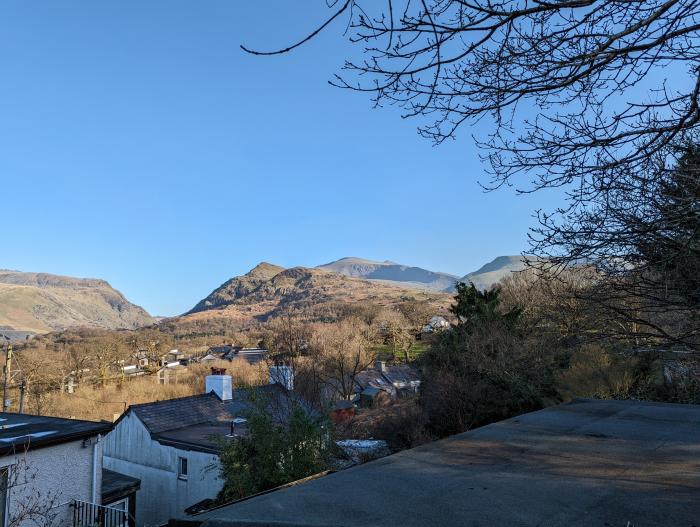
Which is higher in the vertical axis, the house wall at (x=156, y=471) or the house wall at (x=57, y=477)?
the house wall at (x=57, y=477)

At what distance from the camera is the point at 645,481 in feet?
13.1

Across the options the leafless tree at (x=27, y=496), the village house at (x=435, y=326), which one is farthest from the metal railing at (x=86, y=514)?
the village house at (x=435, y=326)

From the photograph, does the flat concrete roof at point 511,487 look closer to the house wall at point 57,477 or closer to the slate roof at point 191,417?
the house wall at point 57,477

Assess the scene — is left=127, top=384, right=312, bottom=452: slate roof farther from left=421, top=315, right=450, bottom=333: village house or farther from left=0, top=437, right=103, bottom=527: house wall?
left=421, top=315, right=450, bottom=333: village house

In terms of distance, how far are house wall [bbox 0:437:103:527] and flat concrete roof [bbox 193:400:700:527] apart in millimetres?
9044

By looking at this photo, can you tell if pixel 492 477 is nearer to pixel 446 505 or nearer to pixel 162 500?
pixel 446 505

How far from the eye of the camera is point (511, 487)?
3.79 metres

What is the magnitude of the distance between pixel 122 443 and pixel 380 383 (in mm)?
24802

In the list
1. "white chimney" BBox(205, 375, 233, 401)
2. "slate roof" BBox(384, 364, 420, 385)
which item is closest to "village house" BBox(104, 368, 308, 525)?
"white chimney" BBox(205, 375, 233, 401)

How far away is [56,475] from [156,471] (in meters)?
6.15

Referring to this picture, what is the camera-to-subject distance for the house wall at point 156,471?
49.5 ft

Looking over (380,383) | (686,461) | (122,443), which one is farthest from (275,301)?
(686,461)

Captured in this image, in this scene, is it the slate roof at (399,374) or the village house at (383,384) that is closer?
the village house at (383,384)

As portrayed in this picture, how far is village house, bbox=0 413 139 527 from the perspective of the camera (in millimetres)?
9781
